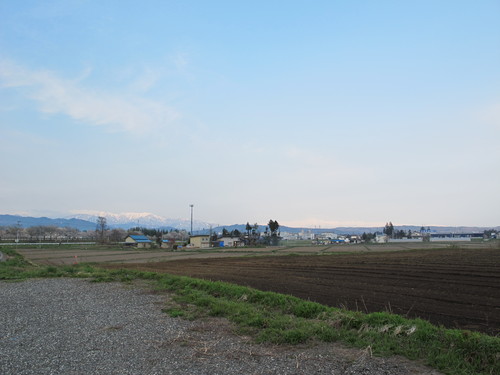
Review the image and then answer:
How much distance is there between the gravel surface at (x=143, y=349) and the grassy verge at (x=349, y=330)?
1.42 ft

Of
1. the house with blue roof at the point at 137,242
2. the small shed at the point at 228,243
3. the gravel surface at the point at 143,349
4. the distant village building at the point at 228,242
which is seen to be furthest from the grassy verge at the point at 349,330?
the distant village building at the point at 228,242

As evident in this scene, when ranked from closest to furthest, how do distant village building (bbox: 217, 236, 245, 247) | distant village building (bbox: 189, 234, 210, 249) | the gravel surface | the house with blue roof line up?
the gravel surface
distant village building (bbox: 189, 234, 210, 249)
the house with blue roof
distant village building (bbox: 217, 236, 245, 247)

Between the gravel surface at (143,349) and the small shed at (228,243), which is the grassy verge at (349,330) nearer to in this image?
the gravel surface at (143,349)

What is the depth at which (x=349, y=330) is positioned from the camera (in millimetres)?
7516

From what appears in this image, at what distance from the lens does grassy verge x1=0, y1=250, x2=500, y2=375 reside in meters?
5.80

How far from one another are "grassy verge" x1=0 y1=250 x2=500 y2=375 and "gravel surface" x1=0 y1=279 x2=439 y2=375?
43cm

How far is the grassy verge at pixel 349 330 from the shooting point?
228 inches

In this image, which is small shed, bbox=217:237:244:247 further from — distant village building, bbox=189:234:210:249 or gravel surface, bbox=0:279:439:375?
gravel surface, bbox=0:279:439:375

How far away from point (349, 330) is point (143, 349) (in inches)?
173

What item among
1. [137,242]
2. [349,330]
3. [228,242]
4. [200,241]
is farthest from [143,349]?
[228,242]

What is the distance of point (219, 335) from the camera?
24.3ft

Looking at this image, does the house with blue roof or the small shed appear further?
the small shed

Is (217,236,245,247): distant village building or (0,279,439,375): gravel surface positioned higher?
(0,279,439,375): gravel surface

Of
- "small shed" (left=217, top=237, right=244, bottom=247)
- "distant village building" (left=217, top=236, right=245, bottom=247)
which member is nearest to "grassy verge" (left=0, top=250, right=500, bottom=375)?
"small shed" (left=217, top=237, right=244, bottom=247)
